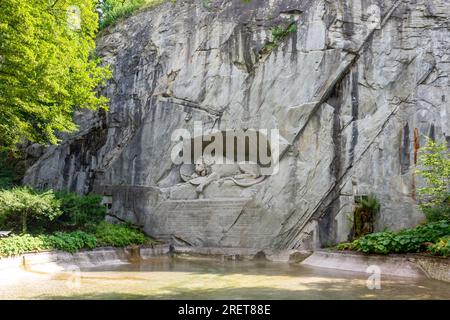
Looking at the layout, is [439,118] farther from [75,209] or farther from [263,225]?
[75,209]

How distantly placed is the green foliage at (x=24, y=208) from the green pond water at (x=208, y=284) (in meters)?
2.44

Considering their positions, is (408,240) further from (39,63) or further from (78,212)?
(39,63)

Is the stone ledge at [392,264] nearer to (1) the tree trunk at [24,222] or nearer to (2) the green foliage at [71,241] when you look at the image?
(2) the green foliage at [71,241]

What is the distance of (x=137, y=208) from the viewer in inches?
657

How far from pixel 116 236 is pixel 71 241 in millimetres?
1961

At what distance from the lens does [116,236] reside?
1408cm

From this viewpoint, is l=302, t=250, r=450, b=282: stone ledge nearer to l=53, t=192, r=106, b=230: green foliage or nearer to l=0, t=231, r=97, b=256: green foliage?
l=0, t=231, r=97, b=256: green foliage

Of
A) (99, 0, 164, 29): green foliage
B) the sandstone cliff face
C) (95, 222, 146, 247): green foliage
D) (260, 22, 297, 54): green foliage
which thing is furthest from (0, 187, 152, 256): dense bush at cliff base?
(99, 0, 164, 29): green foliage

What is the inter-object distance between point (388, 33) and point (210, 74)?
248 inches

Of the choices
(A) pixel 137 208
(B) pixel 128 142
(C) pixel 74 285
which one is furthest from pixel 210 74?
(C) pixel 74 285

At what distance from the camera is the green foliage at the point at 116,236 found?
13606 millimetres

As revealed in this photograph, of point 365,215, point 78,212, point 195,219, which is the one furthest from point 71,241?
point 365,215

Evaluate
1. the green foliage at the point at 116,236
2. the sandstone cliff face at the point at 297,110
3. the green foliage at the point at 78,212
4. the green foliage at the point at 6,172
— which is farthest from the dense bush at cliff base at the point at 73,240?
the green foliage at the point at 6,172

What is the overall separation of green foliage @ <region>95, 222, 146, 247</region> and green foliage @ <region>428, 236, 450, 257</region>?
891cm
